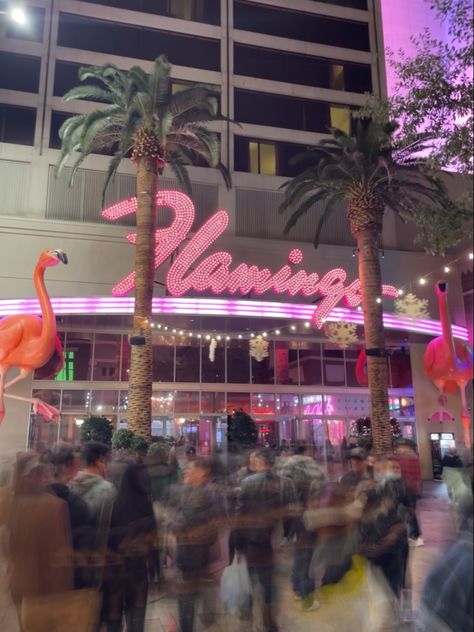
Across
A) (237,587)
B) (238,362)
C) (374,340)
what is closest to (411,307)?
(374,340)

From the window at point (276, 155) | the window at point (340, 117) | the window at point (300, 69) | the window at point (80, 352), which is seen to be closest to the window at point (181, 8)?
the window at point (300, 69)

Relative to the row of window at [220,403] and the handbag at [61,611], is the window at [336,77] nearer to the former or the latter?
the row of window at [220,403]

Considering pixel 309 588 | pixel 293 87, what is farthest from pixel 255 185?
pixel 309 588

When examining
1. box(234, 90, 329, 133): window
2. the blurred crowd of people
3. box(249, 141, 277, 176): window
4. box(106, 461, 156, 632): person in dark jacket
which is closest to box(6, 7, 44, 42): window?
box(234, 90, 329, 133): window

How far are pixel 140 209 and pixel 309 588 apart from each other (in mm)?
11419

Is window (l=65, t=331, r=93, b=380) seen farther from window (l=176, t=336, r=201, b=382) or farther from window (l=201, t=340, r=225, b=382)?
window (l=201, t=340, r=225, b=382)

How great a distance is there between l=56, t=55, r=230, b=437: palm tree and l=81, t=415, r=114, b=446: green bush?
113 centimetres

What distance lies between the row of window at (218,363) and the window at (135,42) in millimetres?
12851

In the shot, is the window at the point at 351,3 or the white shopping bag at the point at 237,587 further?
the window at the point at 351,3

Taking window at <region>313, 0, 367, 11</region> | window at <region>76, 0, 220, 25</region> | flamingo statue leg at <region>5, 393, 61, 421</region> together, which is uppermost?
window at <region>313, 0, 367, 11</region>

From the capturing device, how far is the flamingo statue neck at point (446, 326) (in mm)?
17828

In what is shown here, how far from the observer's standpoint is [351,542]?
5031 mm

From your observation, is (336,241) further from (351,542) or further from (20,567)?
(20,567)

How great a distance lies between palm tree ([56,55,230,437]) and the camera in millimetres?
14227
